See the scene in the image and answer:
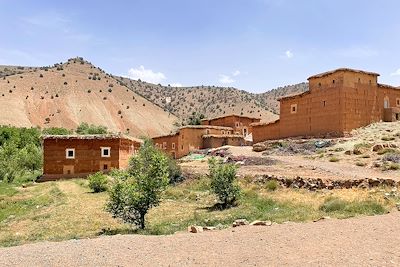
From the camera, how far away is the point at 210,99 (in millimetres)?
106188

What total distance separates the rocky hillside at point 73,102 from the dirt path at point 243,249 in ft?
237

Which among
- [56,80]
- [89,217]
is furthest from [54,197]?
[56,80]

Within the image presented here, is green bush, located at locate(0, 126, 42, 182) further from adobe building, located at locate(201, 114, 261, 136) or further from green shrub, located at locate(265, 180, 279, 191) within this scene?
green shrub, located at locate(265, 180, 279, 191)

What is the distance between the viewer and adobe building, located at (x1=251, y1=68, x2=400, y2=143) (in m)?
36.4

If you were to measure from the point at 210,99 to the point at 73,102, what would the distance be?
105 feet

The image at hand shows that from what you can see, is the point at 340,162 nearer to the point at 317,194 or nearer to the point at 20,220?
the point at 317,194

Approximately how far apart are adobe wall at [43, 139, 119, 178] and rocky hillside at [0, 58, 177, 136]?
45303 mm

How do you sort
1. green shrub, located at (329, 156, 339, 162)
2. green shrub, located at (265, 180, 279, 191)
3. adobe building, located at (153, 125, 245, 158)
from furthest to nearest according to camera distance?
adobe building, located at (153, 125, 245, 158) < green shrub, located at (329, 156, 339, 162) < green shrub, located at (265, 180, 279, 191)

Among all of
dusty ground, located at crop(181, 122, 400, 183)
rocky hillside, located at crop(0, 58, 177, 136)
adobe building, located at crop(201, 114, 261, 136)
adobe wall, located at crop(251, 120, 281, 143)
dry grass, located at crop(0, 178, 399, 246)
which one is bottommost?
dry grass, located at crop(0, 178, 399, 246)

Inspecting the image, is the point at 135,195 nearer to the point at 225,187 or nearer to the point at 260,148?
the point at 225,187

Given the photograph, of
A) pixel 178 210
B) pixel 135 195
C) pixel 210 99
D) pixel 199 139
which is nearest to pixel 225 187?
pixel 178 210

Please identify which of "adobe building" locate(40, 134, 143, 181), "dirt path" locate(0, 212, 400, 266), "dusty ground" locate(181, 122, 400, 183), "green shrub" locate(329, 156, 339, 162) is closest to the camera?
"dirt path" locate(0, 212, 400, 266)

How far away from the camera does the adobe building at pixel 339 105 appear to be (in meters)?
36.4

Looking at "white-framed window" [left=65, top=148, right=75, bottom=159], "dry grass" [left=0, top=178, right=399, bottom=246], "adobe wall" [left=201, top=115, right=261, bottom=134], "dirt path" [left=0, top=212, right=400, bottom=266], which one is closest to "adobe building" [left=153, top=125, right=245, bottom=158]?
"adobe wall" [left=201, top=115, right=261, bottom=134]
